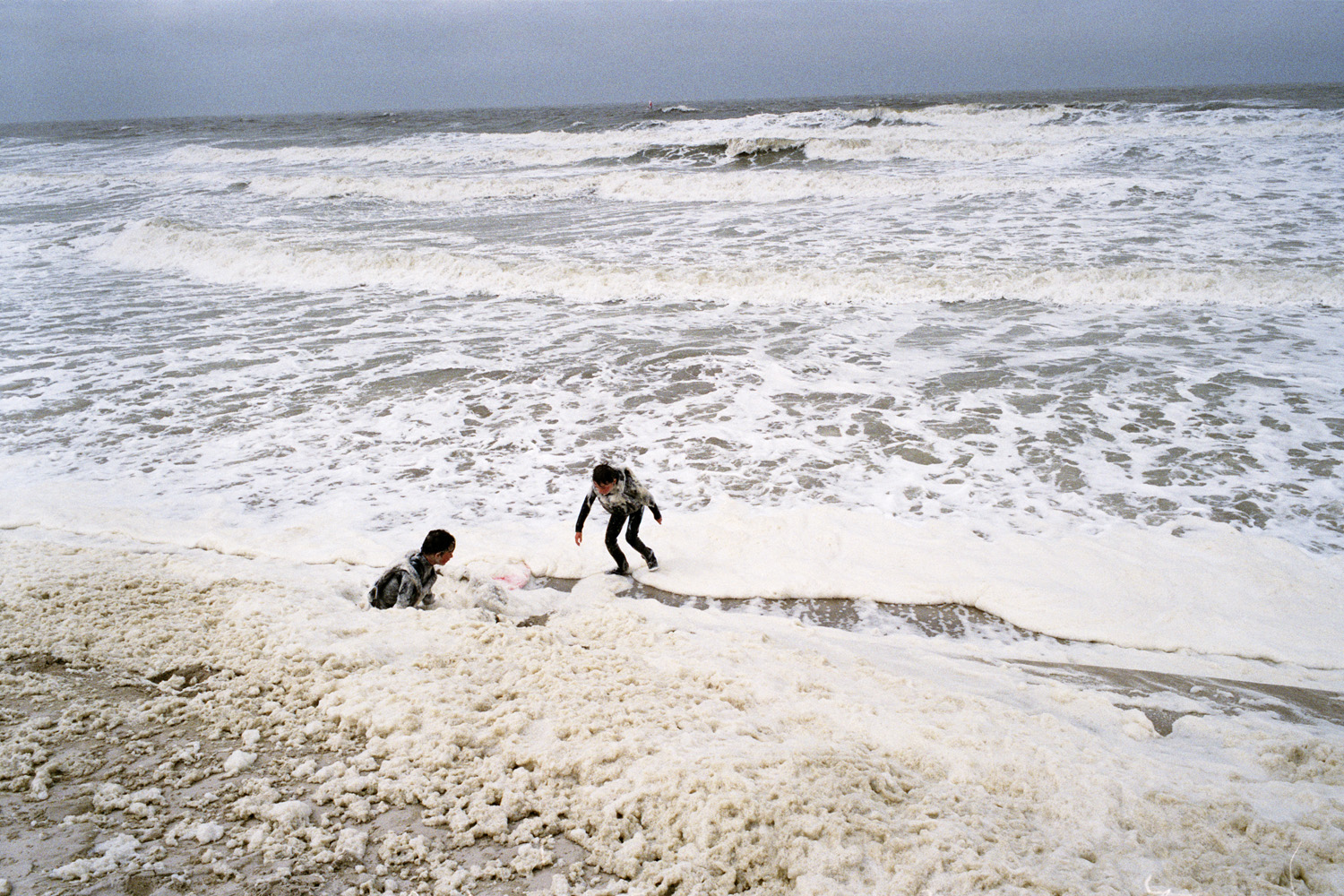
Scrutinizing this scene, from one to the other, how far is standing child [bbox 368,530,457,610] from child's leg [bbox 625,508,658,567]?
135 cm

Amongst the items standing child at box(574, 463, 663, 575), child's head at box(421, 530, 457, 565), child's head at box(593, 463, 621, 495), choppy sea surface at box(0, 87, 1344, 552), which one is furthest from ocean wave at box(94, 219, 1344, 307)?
child's head at box(421, 530, 457, 565)

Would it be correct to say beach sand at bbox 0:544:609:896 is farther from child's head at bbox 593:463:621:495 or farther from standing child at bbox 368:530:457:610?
child's head at bbox 593:463:621:495

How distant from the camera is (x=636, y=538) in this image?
548cm

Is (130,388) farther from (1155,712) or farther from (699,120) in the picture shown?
(699,120)

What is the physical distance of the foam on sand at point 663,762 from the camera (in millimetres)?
2400

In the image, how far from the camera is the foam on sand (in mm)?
2400

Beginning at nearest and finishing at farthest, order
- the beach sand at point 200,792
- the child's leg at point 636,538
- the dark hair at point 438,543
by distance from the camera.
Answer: the beach sand at point 200,792
the dark hair at point 438,543
the child's leg at point 636,538

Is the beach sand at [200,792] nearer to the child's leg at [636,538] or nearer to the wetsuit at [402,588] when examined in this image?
the wetsuit at [402,588]

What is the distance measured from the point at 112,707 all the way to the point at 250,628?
750mm

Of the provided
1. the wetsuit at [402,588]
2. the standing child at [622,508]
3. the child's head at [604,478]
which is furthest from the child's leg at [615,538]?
the wetsuit at [402,588]

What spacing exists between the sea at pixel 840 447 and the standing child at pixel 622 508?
0.17m

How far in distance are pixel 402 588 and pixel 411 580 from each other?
0.22 ft

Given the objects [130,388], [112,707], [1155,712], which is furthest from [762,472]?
[130,388]

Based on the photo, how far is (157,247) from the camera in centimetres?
1731
